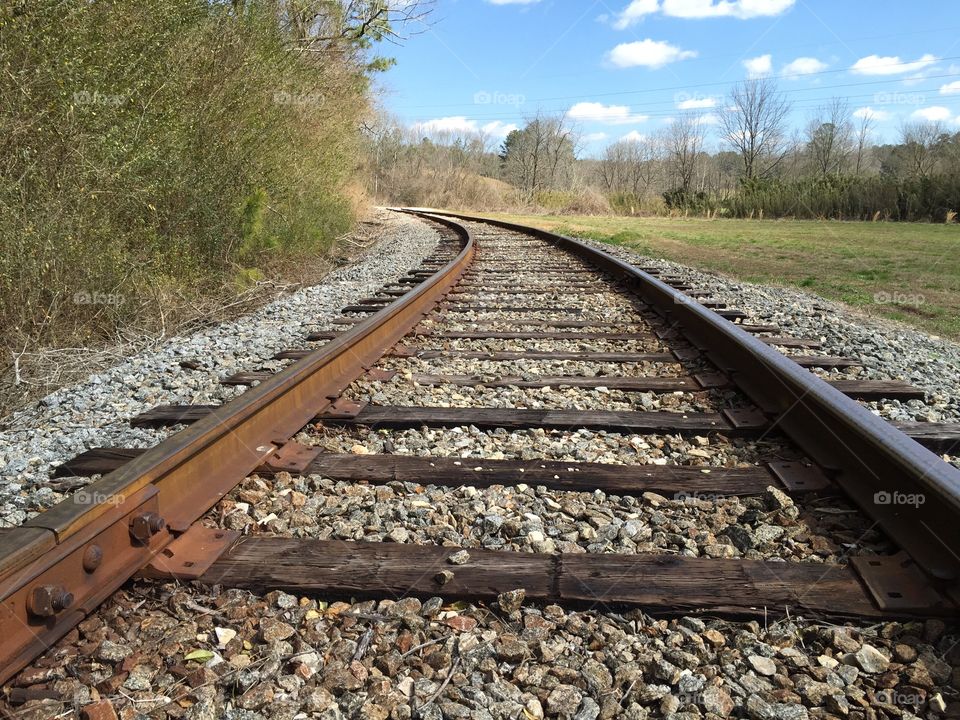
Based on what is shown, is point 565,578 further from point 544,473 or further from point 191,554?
point 191,554

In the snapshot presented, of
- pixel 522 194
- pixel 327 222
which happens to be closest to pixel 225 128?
pixel 327 222

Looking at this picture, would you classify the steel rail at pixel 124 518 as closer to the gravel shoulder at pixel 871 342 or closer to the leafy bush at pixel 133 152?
the gravel shoulder at pixel 871 342

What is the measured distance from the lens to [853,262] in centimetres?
1175

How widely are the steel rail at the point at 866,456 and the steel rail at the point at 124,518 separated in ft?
6.51

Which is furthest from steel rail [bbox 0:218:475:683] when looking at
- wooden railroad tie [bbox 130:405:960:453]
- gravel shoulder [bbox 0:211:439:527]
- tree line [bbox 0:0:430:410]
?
tree line [bbox 0:0:430:410]

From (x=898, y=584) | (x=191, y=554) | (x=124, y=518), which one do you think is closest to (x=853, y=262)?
(x=898, y=584)

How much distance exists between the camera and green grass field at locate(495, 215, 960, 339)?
7.46m

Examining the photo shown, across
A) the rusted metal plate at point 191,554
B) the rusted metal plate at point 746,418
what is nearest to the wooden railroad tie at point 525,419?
the rusted metal plate at point 746,418

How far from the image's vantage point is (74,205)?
5.10m

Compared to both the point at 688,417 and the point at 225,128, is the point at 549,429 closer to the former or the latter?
the point at 688,417

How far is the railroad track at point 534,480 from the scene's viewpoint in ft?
5.50

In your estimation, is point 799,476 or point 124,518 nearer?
point 124,518

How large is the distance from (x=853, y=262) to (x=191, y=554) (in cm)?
1233

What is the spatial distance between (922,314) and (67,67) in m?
7.57
